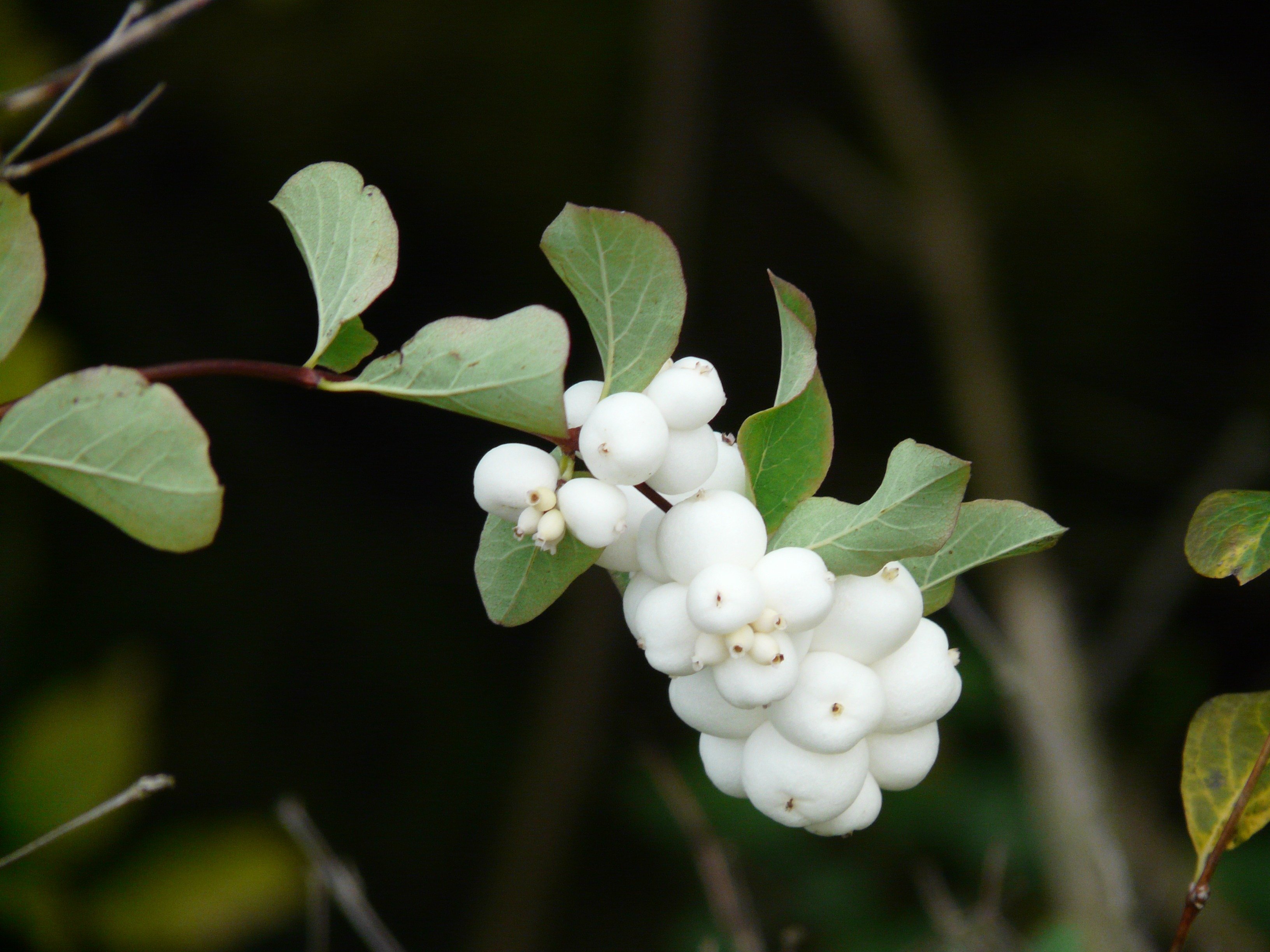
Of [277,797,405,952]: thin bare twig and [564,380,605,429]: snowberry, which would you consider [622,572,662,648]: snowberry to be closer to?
[564,380,605,429]: snowberry

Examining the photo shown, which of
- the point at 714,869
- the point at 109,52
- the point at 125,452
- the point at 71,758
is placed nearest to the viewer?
the point at 125,452

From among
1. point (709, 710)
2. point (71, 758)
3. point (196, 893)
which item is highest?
point (709, 710)

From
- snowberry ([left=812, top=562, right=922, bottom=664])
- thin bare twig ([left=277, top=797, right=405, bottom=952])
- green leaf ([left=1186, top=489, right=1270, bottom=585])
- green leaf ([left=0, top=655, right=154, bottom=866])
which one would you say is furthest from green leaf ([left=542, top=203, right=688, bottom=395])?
green leaf ([left=0, top=655, right=154, bottom=866])

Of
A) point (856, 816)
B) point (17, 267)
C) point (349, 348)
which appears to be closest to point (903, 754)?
point (856, 816)

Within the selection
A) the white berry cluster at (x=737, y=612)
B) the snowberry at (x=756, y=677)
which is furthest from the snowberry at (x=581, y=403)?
the snowberry at (x=756, y=677)

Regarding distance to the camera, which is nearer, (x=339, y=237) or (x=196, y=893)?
(x=339, y=237)

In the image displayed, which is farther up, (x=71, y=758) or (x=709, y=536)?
(x=709, y=536)

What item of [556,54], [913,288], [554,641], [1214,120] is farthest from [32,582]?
[1214,120]

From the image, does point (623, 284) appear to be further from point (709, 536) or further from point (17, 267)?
point (17, 267)
